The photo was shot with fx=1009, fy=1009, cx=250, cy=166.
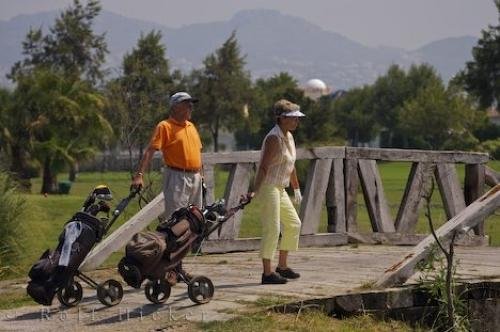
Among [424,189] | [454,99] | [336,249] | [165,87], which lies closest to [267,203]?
[336,249]

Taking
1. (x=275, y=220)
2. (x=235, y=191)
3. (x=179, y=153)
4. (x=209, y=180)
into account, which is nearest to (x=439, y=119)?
(x=235, y=191)

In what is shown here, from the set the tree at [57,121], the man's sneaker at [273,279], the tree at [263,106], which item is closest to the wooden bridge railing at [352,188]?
the man's sneaker at [273,279]

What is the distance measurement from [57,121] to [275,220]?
1246 inches

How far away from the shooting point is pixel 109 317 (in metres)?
7.54

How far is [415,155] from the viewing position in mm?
13727

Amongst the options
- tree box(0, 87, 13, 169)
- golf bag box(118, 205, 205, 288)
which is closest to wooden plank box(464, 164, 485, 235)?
golf bag box(118, 205, 205, 288)

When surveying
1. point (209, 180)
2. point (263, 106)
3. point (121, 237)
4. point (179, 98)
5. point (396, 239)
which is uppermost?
point (263, 106)

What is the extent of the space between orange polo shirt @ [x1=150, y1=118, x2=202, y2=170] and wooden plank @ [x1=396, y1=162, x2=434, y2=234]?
5436 mm

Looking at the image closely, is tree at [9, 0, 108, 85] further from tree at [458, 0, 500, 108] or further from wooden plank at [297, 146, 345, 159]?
wooden plank at [297, 146, 345, 159]

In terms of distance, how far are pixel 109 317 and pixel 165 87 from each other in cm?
4636

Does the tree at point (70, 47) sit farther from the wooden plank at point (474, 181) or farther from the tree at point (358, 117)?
the wooden plank at point (474, 181)

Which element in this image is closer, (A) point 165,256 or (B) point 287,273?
(A) point 165,256

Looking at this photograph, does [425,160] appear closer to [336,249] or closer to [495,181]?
[495,181]

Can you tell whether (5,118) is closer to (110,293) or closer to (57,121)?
(57,121)
